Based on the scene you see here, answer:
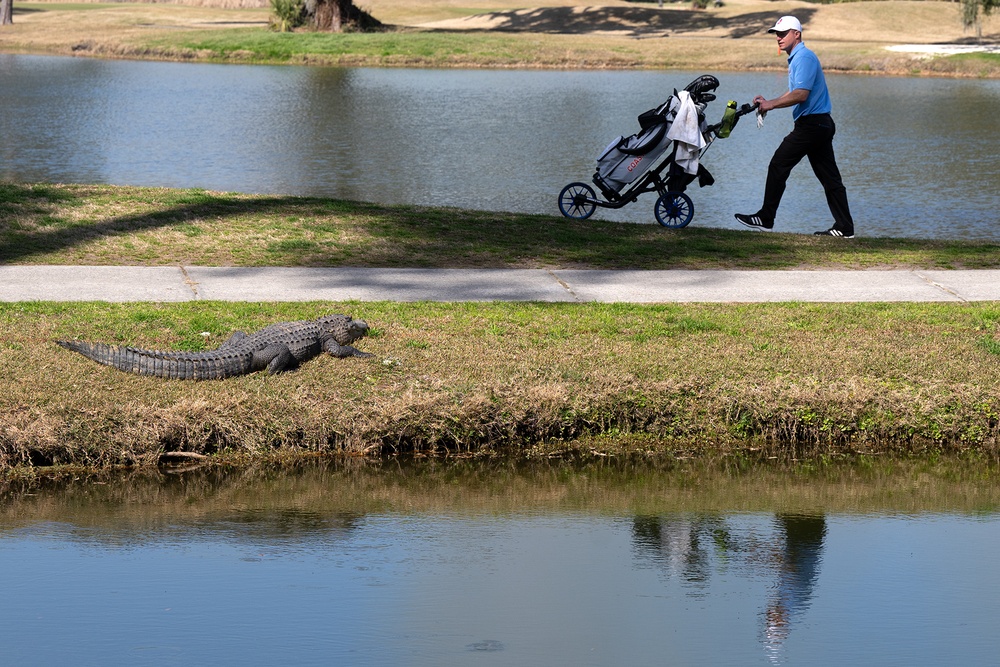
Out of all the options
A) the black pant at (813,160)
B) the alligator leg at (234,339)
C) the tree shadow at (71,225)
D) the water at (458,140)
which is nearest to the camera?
the alligator leg at (234,339)

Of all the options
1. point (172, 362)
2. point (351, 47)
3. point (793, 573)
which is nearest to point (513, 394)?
point (172, 362)

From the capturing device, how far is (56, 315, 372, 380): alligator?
7.12 metres

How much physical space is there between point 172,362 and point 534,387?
198cm

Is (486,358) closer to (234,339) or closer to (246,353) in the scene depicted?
(246,353)

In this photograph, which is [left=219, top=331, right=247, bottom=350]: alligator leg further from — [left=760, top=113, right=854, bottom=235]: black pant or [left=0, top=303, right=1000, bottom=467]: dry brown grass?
[left=760, top=113, right=854, bottom=235]: black pant

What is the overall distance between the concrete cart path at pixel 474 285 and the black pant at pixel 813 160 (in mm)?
1528

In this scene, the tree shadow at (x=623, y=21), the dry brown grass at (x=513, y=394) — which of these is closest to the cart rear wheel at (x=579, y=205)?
the dry brown grass at (x=513, y=394)

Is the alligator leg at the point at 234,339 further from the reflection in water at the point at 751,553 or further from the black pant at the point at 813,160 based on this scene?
the black pant at the point at 813,160

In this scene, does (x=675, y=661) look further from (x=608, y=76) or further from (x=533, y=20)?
(x=533, y=20)

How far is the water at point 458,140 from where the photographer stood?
16.0 m

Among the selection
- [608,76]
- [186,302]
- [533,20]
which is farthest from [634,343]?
[533,20]

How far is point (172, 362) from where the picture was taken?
7.11 meters

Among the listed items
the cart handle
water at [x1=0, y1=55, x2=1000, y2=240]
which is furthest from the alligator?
water at [x1=0, y1=55, x2=1000, y2=240]

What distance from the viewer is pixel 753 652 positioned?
15.7ft
